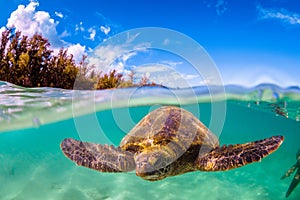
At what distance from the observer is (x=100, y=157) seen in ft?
17.0

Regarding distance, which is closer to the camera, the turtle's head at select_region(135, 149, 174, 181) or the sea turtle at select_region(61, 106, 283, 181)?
the turtle's head at select_region(135, 149, 174, 181)

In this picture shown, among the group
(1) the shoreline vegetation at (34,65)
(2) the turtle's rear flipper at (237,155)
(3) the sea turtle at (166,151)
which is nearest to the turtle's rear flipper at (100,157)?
(3) the sea turtle at (166,151)

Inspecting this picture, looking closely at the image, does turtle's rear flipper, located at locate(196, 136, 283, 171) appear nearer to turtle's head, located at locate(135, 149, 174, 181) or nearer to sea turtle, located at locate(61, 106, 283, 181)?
sea turtle, located at locate(61, 106, 283, 181)

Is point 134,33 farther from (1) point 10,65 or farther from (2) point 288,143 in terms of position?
(2) point 288,143

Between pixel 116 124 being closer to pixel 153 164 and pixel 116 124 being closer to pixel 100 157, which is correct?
pixel 100 157

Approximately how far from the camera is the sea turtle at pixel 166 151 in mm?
4832

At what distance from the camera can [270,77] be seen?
43.0 feet

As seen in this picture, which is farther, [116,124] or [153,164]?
[116,124]

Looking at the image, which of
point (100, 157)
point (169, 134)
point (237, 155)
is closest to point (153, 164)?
point (100, 157)

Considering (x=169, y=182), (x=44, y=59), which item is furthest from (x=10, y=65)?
(x=169, y=182)

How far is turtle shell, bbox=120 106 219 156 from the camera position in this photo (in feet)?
19.0

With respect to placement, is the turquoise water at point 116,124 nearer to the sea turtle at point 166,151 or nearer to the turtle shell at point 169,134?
the turtle shell at point 169,134

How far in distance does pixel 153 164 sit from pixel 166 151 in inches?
24.7

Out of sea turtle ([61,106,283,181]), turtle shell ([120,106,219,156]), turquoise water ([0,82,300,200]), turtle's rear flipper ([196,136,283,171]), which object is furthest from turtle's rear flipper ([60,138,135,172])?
turquoise water ([0,82,300,200])
